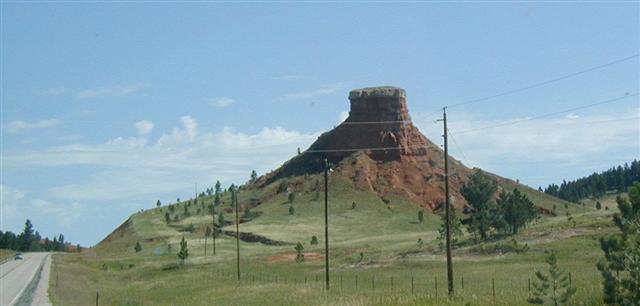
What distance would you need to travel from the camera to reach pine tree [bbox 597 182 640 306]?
79.4ft

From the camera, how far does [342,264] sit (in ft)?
256

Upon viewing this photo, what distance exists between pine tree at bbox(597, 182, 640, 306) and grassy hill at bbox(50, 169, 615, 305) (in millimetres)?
3260

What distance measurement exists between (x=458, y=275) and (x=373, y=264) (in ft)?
62.2

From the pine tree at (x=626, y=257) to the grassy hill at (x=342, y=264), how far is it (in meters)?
3.26

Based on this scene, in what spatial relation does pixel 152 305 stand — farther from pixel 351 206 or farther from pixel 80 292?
pixel 351 206

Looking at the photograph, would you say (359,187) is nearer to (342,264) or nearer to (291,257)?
(291,257)

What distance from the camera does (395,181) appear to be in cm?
15575

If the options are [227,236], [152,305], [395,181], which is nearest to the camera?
[152,305]

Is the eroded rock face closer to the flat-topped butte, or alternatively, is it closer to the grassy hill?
the flat-topped butte

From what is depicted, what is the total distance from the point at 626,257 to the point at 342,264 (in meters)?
54.1

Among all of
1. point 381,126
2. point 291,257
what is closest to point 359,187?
point 381,126

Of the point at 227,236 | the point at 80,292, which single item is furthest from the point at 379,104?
the point at 80,292

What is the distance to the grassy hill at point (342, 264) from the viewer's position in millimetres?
44938

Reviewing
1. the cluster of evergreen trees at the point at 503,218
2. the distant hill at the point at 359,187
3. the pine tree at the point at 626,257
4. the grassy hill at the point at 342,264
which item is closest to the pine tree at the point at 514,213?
the cluster of evergreen trees at the point at 503,218
